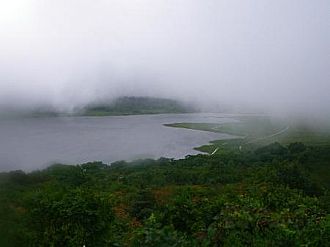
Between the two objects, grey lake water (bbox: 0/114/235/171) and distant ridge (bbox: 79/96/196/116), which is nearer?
grey lake water (bbox: 0/114/235/171)

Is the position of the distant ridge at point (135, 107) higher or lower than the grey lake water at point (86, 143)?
higher

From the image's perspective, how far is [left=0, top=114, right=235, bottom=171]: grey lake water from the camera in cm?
5492

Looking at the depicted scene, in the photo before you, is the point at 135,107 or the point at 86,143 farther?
the point at 135,107

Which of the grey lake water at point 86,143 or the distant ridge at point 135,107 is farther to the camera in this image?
the distant ridge at point 135,107

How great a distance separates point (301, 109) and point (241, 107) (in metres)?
25.7

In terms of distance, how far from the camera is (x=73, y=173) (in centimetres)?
3741

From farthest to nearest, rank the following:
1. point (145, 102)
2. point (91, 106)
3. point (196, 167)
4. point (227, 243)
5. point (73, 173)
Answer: point (145, 102), point (91, 106), point (196, 167), point (73, 173), point (227, 243)

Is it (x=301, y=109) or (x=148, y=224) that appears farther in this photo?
(x=301, y=109)

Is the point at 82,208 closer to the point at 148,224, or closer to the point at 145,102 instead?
the point at 148,224

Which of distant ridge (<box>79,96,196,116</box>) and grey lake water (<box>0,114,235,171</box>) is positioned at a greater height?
distant ridge (<box>79,96,196,116</box>)

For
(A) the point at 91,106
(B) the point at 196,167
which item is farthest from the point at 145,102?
(B) the point at 196,167

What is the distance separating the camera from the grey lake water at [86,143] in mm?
54916

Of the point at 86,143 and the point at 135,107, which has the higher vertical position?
the point at 135,107

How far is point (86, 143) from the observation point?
6712cm
